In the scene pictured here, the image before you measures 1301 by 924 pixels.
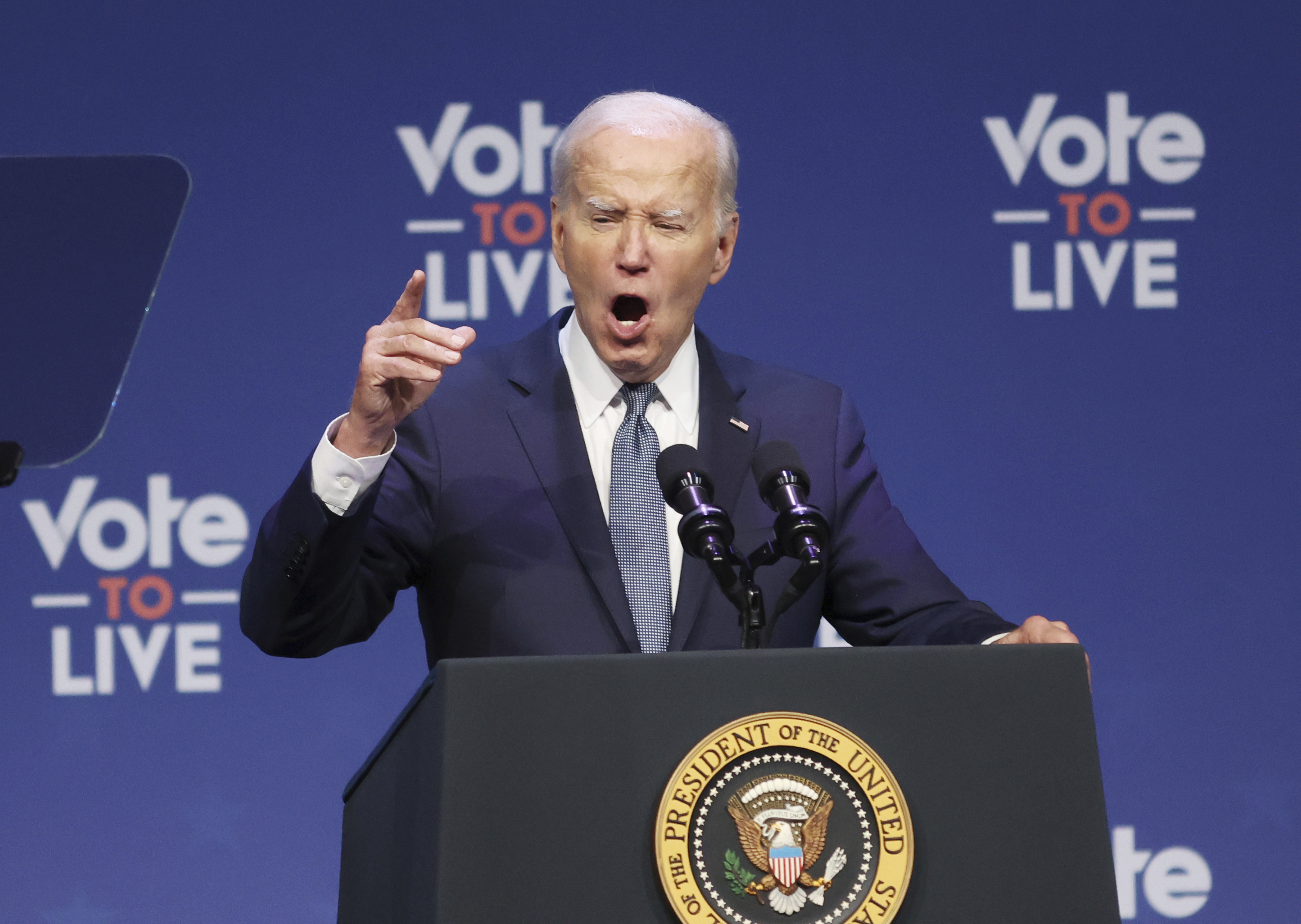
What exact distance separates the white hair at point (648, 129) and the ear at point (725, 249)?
0.5 inches

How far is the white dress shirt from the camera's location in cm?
199

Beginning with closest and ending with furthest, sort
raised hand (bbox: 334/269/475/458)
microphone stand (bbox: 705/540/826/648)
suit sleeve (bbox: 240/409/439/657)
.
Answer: microphone stand (bbox: 705/540/826/648) < raised hand (bbox: 334/269/475/458) < suit sleeve (bbox: 240/409/439/657)

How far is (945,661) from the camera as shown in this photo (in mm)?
1269

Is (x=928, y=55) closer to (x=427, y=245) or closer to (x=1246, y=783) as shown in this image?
(x=427, y=245)

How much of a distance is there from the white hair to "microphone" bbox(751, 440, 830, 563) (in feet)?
2.05

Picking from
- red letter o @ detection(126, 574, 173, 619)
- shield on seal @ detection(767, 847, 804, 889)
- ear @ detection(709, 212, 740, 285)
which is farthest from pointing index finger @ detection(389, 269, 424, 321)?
red letter o @ detection(126, 574, 173, 619)

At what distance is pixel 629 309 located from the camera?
6.62 feet

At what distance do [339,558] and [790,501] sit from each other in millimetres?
511

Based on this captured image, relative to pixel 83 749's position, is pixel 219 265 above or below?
above

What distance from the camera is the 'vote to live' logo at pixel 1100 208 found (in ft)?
9.96

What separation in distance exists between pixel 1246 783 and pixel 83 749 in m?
2.18

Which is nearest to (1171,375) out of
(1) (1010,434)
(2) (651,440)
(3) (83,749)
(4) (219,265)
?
(1) (1010,434)

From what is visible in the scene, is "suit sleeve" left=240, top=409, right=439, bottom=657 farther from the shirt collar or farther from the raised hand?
the shirt collar

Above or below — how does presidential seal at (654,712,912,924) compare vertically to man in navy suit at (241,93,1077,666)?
below
